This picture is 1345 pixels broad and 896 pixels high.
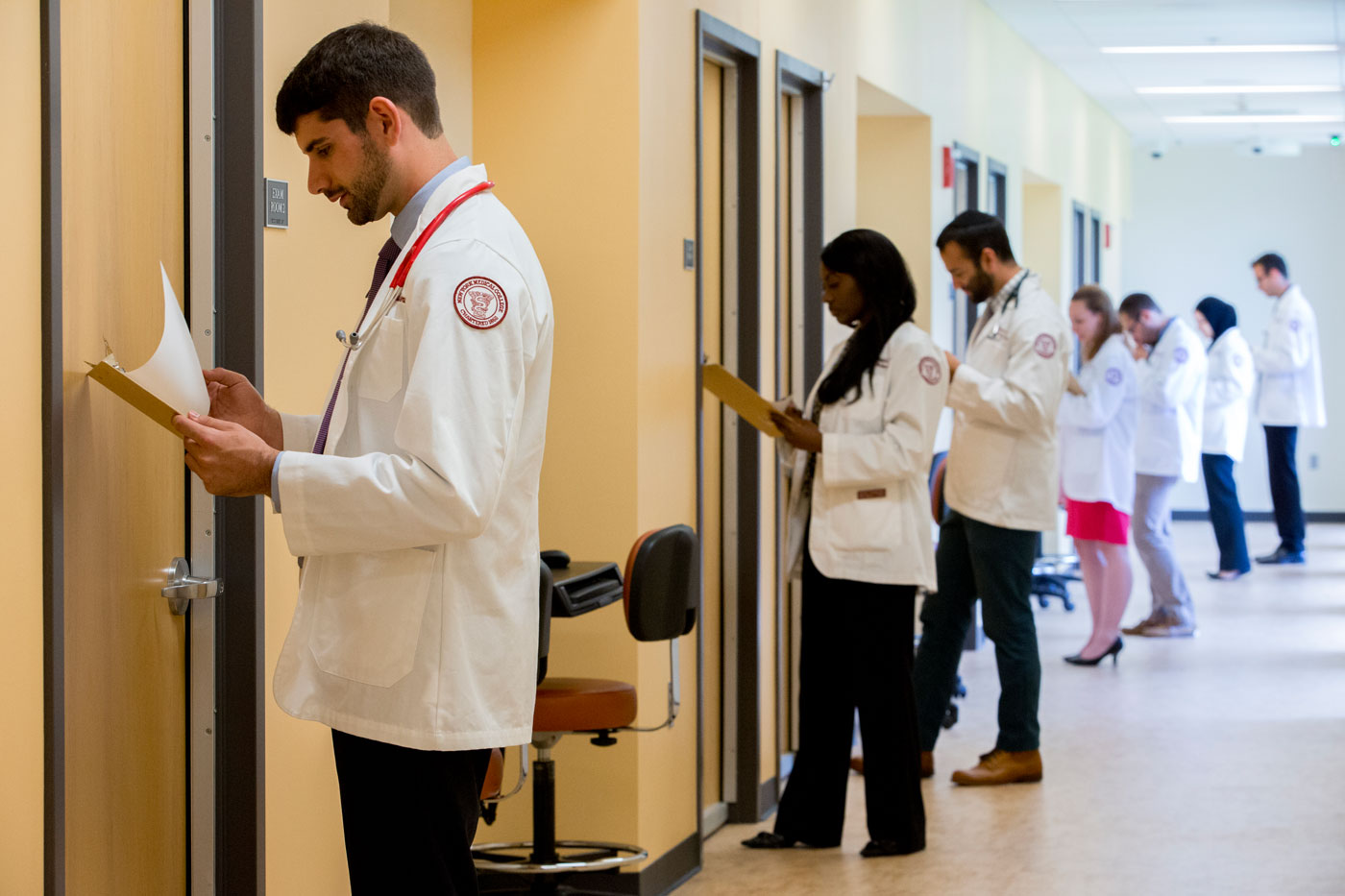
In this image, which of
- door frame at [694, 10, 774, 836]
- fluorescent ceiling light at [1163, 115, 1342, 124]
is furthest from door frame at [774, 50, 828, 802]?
fluorescent ceiling light at [1163, 115, 1342, 124]

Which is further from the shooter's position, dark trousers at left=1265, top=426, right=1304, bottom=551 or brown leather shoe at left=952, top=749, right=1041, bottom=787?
dark trousers at left=1265, top=426, right=1304, bottom=551

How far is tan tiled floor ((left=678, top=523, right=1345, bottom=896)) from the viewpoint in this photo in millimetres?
3826

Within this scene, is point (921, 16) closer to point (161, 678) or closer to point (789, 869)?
point (789, 869)

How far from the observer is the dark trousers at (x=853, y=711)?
386cm

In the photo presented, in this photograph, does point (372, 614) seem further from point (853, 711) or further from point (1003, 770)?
point (1003, 770)

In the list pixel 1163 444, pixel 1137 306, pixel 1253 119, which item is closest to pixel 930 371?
pixel 1163 444

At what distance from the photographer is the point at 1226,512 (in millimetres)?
9711

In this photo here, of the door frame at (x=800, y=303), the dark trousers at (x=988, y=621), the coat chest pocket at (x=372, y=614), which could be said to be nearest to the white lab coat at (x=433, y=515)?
the coat chest pocket at (x=372, y=614)

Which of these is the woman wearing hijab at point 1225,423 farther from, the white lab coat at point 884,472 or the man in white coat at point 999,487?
the white lab coat at point 884,472

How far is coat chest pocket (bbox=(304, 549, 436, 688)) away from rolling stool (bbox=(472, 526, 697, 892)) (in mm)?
1411

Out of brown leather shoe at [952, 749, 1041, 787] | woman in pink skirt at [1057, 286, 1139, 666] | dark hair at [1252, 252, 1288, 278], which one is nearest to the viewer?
brown leather shoe at [952, 749, 1041, 787]

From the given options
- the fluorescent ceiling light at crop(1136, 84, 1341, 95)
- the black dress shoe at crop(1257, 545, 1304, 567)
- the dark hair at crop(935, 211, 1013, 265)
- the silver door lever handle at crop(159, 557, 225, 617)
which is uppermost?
the fluorescent ceiling light at crop(1136, 84, 1341, 95)

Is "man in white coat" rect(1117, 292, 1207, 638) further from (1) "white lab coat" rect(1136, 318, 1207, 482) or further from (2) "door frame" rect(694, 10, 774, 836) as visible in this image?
(2) "door frame" rect(694, 10, 774, 836)

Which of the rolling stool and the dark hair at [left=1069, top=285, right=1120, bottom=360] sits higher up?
the dark hair at [left=1069, top=285, right=1120, bottom=360]
